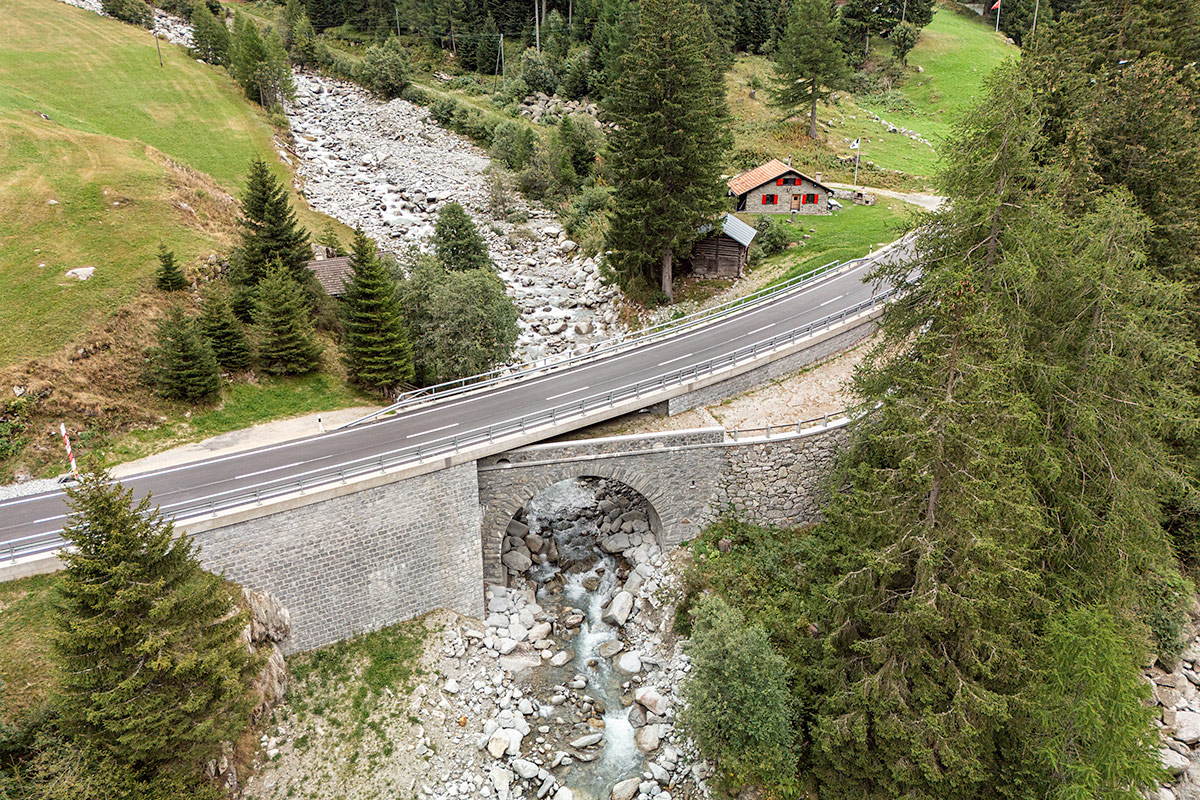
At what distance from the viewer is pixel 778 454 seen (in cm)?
3244

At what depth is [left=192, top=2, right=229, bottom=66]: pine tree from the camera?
94.3 metres

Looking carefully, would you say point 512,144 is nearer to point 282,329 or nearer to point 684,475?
point 282,329

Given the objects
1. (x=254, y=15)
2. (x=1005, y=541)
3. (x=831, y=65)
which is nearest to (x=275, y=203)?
(x=1005, y=541)

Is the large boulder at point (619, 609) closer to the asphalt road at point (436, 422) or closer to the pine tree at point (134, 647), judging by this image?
the asphalt road at point (436, 422)

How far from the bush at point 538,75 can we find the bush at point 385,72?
2005 cm

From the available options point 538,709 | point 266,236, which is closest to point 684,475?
point 538,709

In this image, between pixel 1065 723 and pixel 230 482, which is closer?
pixel 1065 723

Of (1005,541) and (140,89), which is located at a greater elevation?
(140,89)

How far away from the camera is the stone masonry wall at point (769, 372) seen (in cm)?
3406

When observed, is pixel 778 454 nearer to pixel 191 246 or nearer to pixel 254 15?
pixel 191 246

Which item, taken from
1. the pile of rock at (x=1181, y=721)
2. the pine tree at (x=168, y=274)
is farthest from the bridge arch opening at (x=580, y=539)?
the pine tree at (x=168, y=274)

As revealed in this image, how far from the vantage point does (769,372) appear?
3612 cm

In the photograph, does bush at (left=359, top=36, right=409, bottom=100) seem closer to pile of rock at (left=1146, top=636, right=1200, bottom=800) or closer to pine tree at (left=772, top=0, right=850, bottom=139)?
pine tree at (left=772, top=0, right=850, bottom=139)

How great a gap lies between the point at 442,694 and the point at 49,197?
37.9m
